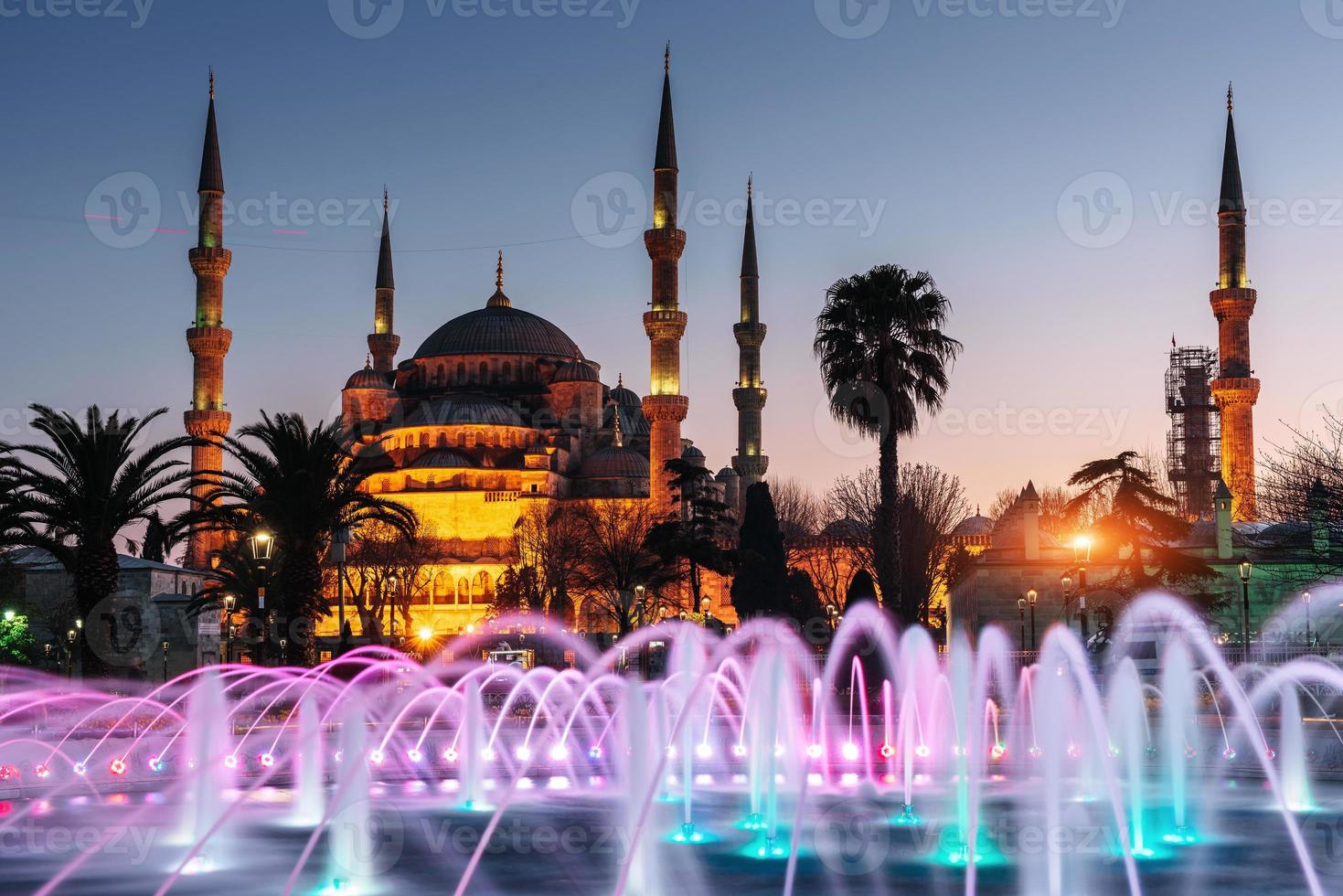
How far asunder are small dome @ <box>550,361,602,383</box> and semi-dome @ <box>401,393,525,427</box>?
4.56m

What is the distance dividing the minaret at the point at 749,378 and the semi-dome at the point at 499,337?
22.1m

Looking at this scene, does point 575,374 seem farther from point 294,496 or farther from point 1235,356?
point 294,496

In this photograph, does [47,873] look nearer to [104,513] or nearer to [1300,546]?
[104,513]

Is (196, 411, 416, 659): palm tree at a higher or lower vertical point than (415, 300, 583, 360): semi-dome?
lower

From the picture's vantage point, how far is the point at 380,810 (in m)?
13.9

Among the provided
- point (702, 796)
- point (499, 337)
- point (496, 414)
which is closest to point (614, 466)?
point (496, 414)

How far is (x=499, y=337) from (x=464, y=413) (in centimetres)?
1007

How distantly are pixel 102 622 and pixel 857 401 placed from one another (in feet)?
64.7

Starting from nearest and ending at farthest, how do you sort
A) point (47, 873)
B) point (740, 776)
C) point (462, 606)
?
point (47, 873), point (740, 776), point (462, 606)

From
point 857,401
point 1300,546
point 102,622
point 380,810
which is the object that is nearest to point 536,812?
point 380,810

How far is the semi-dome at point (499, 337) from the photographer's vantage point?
299 ft

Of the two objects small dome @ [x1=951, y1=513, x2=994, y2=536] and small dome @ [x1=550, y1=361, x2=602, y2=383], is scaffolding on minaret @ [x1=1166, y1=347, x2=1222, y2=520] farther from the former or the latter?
small dome @ [x1=550, y1=361, x2=602, y2=383]

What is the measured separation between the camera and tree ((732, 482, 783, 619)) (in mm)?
49281

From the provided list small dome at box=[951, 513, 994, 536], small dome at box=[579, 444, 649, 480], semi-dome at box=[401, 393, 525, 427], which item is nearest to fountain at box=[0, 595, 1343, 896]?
small dome at box=[579, 444, 649, 480]
